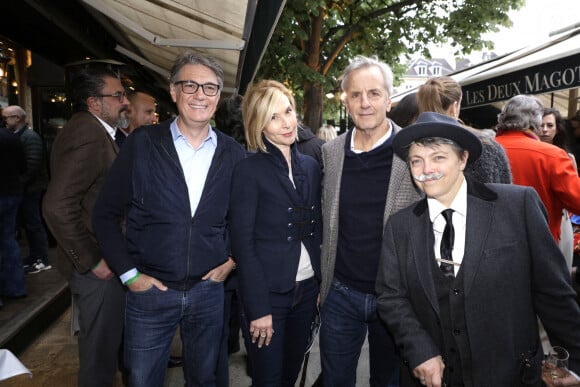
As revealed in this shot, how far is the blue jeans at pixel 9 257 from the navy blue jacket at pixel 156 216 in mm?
3120

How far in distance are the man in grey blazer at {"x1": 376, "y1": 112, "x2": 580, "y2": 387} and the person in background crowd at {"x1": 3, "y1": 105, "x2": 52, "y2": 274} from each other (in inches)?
212

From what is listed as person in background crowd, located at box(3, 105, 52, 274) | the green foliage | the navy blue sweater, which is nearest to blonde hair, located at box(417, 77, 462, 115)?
the navy blue sweater

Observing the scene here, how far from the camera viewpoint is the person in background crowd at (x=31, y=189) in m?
5.59

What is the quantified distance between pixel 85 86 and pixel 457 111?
93.5 inches

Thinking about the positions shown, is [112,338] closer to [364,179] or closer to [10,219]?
[364,179]

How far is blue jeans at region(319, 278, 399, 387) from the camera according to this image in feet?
8.04

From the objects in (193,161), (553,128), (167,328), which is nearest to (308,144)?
(193,161)

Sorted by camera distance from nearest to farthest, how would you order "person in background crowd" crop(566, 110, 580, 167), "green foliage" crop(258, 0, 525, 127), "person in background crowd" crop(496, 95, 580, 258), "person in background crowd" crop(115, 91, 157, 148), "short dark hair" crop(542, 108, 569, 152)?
"person in background crowd" crop(496, 95, 580, 258) → "person in background crowd" crop(115, 91, 157, 148) → "short dark hair" crop(542, 108, 569, 152) → "person in background crowd" crop(566, 110, 580, 167) → "green foliage" crop(258, 0, 525, 127)

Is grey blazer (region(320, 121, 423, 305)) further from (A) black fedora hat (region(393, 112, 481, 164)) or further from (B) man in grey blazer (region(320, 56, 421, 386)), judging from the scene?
(A) black fedora hat (region(393, 112, 481, 164))

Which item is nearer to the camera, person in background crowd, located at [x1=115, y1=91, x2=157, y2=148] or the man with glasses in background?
the man with glasses in background

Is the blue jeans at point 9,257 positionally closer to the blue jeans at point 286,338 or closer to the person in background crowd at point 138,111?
the person in background crowd at point 138,111

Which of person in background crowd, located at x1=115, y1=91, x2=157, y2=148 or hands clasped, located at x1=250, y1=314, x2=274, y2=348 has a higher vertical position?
person in background crowd, located at x1=115, y1=91, x2=157, y2=148

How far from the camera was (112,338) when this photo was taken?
103 inches

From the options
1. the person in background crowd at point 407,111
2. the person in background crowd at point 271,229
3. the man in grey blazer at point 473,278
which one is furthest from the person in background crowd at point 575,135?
the person in background crowd at point 271,229
